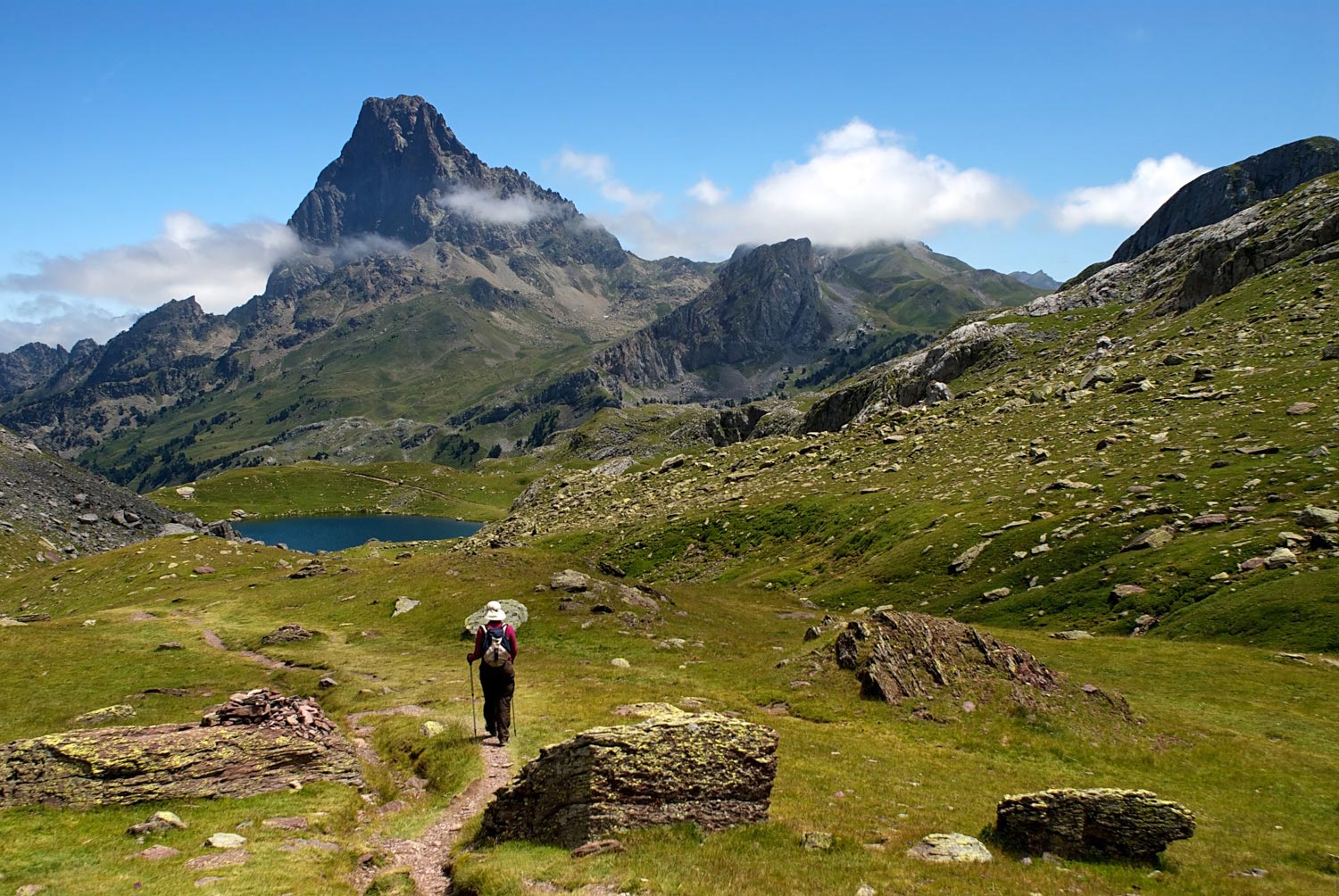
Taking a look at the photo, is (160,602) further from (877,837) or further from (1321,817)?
(1321,817)

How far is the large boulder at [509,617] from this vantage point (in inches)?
1880

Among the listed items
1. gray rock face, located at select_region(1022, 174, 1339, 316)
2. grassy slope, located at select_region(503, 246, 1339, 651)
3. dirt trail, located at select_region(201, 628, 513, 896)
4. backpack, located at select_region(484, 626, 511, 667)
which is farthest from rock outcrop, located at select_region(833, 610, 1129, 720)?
gray rock face, located at select_region(1022, 174, 1339, 316)

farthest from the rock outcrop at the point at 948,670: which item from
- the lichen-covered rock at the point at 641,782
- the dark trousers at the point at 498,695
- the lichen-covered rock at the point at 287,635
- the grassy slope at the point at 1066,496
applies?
the lichen-covered rock at the point at 287,635

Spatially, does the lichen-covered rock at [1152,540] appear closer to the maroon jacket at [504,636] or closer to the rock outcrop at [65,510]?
the maroon jacket at [504,636]

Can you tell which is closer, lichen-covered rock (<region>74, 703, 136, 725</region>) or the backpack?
the backpack

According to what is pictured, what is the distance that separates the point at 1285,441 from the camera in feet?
183

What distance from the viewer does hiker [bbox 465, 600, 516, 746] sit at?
81.2 ft

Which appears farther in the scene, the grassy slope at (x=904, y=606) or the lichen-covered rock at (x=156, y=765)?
the lichen-covered rock at (x=156, y=765)

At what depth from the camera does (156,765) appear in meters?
19.8

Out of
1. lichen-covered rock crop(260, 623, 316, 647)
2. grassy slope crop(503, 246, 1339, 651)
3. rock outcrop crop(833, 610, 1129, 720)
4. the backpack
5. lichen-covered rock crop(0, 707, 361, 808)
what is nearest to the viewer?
lichen-covered rock crop(0, 707, 361, 808)

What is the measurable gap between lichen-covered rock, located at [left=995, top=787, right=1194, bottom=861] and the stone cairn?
22.4 metres

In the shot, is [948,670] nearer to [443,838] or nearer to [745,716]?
[745,716]

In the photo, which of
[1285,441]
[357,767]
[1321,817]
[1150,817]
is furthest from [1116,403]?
[357,767]

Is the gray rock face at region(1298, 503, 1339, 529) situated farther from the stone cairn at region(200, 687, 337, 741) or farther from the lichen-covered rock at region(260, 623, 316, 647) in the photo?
the lichen-covered rock at region(260, 623, 316, 647)
